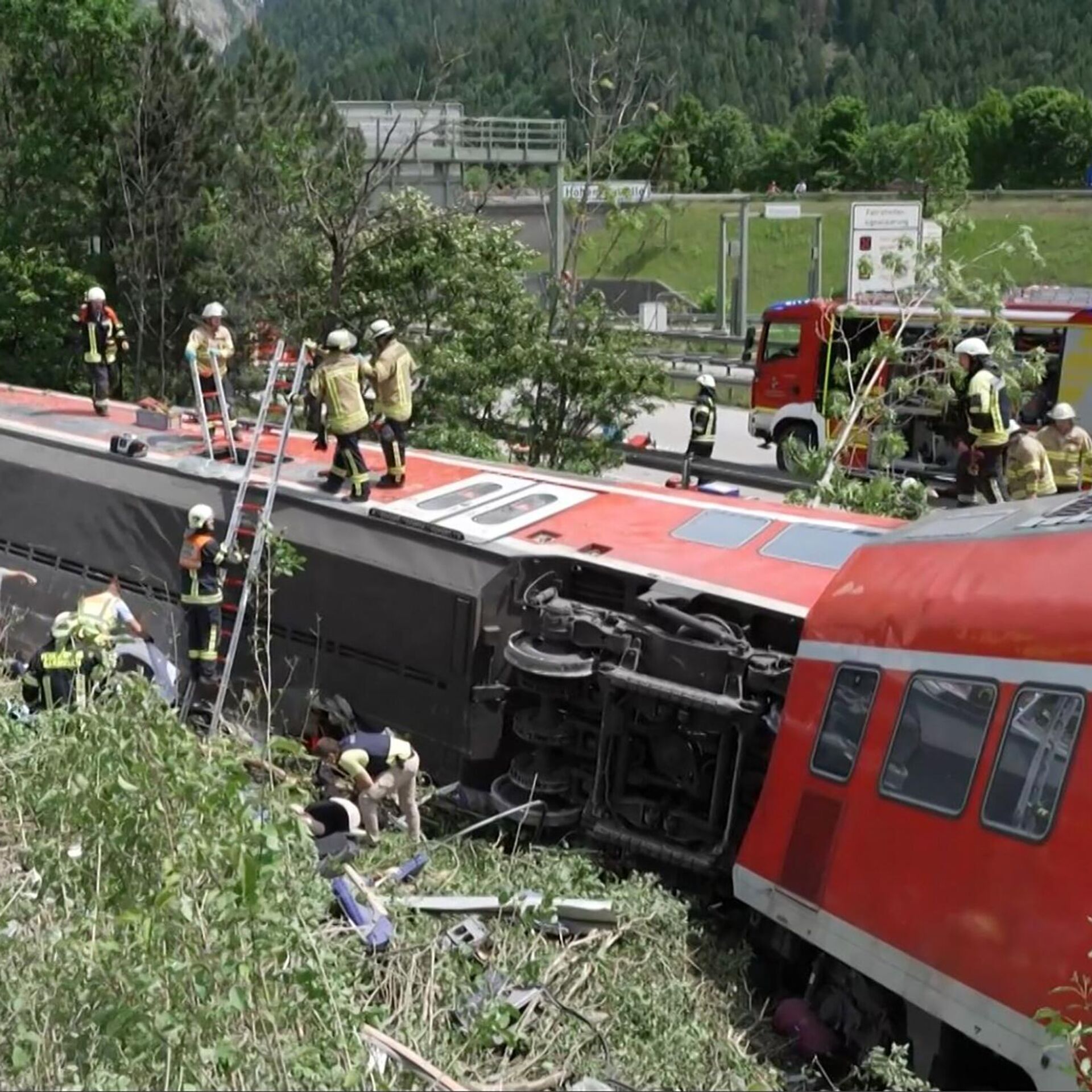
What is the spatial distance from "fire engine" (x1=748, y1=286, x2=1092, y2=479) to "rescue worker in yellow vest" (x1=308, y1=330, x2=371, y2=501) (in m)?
7.57

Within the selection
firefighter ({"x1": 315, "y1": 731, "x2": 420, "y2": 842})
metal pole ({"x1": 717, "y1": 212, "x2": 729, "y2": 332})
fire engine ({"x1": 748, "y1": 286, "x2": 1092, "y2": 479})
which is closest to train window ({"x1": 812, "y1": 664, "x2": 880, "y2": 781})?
firefighter ({"x1": 315, "y1": 731, "x2": 420, "y2": 842})

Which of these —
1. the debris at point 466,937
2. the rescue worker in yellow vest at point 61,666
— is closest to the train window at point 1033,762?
the debris at point 466,937

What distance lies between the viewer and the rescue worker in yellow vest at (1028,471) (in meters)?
12.2

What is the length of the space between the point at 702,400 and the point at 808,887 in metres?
13.7

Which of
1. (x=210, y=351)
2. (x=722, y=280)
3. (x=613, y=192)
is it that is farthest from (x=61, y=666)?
(x=722, y=280)

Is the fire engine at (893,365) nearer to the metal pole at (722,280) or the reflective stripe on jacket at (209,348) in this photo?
the reflective stripe on jacket at (209,348)

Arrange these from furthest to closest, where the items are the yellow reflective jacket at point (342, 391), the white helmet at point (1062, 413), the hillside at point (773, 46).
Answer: the hillside at point (773, 46) → the white helmet at point (1062, 413) → the yellow reflective jacket at point (342, 391)

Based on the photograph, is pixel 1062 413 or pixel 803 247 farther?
pixel 803 247

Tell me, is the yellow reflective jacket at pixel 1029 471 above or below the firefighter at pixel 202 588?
above

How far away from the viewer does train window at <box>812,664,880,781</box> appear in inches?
246

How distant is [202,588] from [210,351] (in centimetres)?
333

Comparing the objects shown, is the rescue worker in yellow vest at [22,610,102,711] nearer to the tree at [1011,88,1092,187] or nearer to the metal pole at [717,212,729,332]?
the metal pole at [717,212,729,332]

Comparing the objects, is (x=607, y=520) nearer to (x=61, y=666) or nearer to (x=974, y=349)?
(x=61, y=666)

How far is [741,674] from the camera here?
23.9ft
